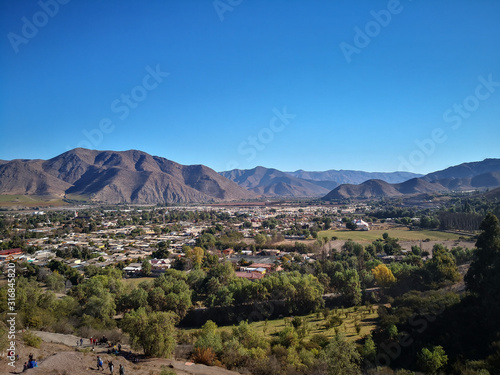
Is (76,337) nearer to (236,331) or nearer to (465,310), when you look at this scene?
(236,331)

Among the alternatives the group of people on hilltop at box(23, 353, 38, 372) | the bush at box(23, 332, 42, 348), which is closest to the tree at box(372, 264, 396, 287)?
the bush at box(23, 332, 42, 348)

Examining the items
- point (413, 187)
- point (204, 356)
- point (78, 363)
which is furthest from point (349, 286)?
point (413, 187)

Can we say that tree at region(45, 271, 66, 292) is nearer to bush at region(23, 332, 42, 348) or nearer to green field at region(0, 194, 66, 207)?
bush at region(23, 332, 42, 348)

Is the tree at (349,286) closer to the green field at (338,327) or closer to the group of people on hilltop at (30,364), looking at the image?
the green field at (338,327)

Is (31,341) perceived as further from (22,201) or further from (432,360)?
(22,201)

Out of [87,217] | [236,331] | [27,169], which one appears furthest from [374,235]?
[27,169]

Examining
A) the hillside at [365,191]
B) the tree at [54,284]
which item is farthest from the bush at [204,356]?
the hillside at [365,191]
